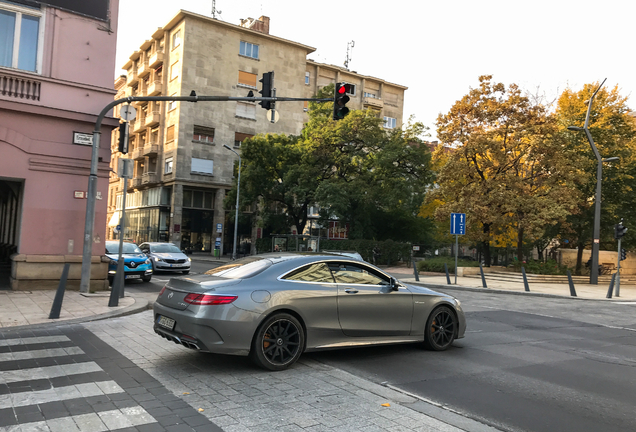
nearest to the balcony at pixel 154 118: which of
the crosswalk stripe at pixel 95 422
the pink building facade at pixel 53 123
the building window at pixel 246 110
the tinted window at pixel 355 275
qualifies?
the building window at pixel 246 110

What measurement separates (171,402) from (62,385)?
1.33 metres

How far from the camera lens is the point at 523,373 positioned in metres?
6.85

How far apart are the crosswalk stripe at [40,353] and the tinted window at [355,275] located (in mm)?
3609

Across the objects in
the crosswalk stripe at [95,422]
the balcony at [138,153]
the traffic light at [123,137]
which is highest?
the balcony at [138,153]

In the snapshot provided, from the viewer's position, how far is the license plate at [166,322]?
6.31 m

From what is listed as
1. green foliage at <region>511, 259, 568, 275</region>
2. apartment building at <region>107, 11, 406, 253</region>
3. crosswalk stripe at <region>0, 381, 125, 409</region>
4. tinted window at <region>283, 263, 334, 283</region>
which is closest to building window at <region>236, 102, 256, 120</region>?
apartment building at <region>107, 11, 406, 253</region>

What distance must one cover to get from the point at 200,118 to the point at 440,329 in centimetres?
4379

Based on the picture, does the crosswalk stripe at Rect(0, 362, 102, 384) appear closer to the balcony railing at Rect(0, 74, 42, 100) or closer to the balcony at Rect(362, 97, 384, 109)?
the balcony railing at Rect(0, 74, 42, 100)

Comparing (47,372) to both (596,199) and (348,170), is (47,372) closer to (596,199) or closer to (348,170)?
(596,199)

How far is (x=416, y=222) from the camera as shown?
40344 mm

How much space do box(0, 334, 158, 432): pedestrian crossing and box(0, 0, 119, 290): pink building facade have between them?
718 centimetres

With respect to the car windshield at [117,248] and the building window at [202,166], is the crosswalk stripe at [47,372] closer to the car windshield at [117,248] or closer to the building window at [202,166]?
the car windshield at [117,248]

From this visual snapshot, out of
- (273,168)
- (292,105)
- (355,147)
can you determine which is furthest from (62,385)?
(292,105)

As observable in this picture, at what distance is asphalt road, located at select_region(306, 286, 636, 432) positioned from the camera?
5.13 metres
